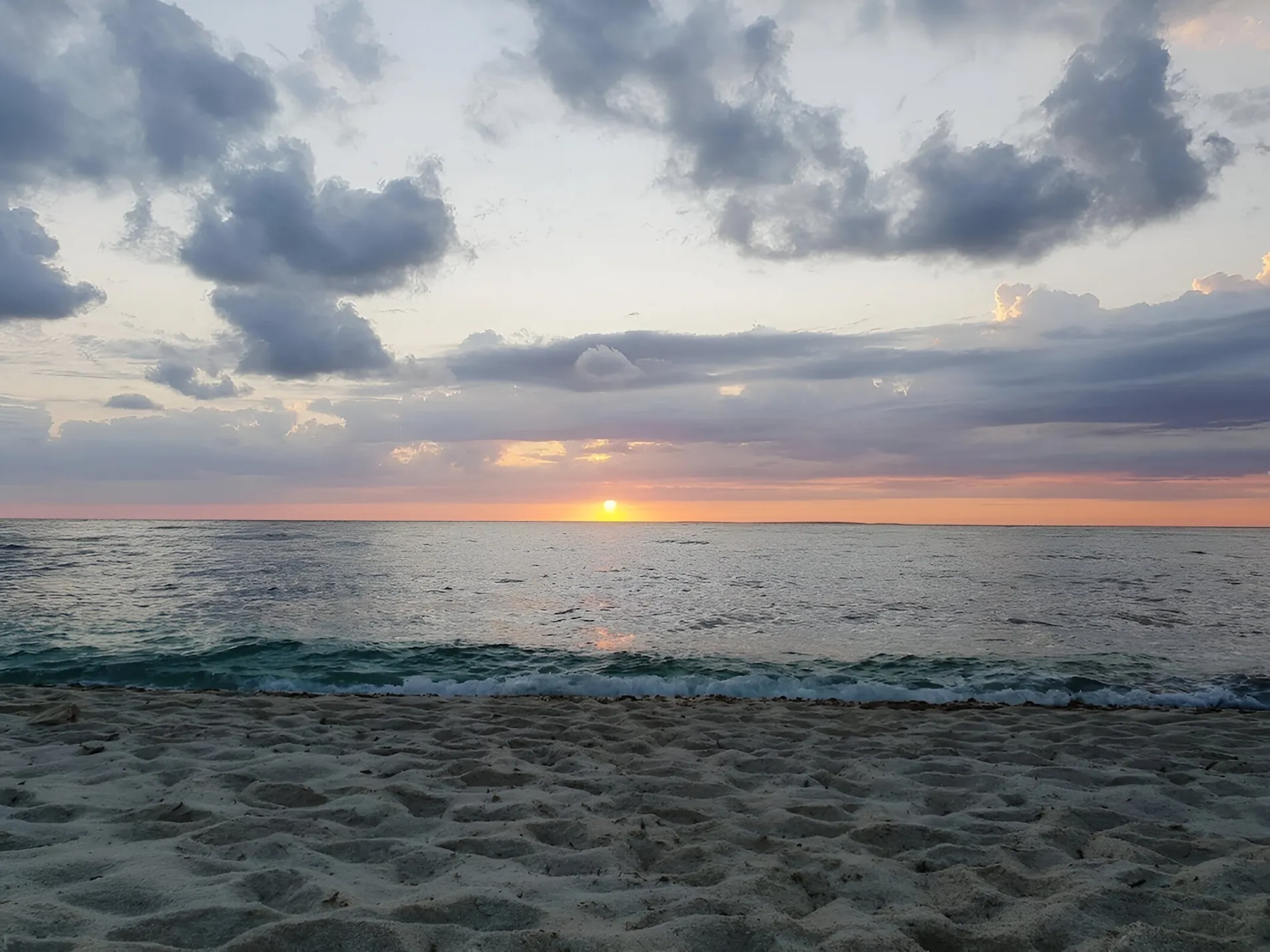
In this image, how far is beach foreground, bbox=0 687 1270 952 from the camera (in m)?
3.63

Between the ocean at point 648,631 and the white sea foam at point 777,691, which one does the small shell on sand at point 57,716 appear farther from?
the ocean at point 648,631

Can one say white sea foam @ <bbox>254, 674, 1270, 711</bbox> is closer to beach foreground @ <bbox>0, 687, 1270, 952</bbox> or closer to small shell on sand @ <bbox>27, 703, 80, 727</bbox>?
beach foreground @ <bbox>0, 687, 1270, 952</bbox>

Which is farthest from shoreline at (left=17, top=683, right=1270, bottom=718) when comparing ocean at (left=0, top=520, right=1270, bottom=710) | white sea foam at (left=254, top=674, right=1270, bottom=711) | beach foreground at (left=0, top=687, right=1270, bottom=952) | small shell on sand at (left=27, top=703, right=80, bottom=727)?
small shell on sand at (left=27, top=703, right=80, bottom=727)

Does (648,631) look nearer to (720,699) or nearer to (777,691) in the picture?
(777,691)

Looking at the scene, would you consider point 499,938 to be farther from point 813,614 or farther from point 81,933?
point 813,614

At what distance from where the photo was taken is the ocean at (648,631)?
42.5 ft

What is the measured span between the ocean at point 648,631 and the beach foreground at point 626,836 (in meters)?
4.44

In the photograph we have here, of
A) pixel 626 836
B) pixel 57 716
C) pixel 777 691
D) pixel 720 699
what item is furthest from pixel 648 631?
pixel 626 836

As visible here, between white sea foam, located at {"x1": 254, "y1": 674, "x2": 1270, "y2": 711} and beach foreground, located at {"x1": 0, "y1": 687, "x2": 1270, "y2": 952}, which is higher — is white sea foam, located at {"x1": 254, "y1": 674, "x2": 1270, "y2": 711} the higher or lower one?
the lower one

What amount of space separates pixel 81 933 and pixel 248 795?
7.59 ft

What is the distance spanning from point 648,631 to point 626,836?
1468cm

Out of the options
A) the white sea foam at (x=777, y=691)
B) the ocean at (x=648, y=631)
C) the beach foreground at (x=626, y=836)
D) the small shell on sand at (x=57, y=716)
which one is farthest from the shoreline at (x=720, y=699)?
the small shell on sand at (x=57, y=716)

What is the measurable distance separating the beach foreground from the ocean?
444 cm

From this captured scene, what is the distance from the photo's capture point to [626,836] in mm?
4957
